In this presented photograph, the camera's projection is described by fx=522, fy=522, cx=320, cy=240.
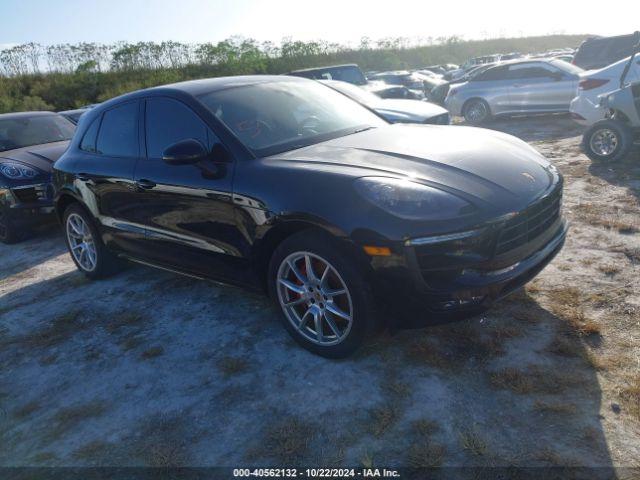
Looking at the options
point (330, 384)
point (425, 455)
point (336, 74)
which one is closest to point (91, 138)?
point (330, 384)

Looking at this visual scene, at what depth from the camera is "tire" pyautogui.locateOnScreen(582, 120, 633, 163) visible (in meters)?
7.11

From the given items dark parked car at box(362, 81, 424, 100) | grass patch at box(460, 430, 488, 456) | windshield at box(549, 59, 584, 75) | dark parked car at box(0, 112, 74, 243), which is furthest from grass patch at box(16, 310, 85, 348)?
windshield at box(549, 59, 584, 75)

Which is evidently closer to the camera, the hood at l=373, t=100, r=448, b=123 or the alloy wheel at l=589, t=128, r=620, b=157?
the alloy wheel at l=589, t=128, r=620, b=157

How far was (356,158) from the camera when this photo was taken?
130 inches

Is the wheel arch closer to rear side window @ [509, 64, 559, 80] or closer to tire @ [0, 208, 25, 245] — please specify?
tire @ [0, 208, 25, 245]

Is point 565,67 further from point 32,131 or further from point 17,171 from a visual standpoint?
point 17,171

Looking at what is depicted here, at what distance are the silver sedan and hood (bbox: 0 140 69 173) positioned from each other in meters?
9.86

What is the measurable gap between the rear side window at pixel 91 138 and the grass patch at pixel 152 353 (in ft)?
7.04

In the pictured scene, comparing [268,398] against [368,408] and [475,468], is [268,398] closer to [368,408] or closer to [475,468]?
[368,408]

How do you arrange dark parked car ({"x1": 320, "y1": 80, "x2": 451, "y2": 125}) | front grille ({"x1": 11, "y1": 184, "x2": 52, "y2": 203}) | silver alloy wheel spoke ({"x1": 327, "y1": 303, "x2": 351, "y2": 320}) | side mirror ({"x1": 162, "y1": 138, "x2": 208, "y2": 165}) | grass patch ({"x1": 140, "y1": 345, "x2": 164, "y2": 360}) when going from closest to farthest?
1. silver alloy wheel spoke ({"x1": 327, "y1": 303, "x2": 351, "y2": 320})
2. side mirror ({"x1": 162, "y1": 138, "x2": 208, "y2": 165})
3. grass patch ({"x1": 140, "y1": 345, "x2": 164, "y2": 360})
4. front grille ({"x1": 11, "y1": 184, "x2": 52, "y2": 203})
5. dark parked car ({"x1": 320, "y1": 80, "x2": 451, "y2": 125})

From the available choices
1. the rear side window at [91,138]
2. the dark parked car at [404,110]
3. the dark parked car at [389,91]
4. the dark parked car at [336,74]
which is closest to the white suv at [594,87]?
the dark parked car at [404,110]

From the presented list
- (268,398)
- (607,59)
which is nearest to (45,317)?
(268,398)

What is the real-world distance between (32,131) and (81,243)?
381cm

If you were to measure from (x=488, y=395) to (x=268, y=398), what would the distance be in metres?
1.21
